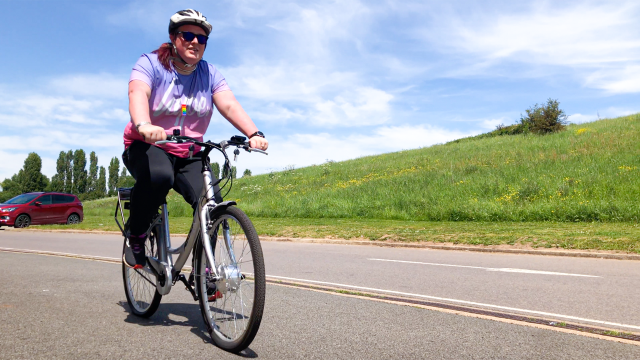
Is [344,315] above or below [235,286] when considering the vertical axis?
below

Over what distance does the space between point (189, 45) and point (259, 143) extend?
3.16 ft

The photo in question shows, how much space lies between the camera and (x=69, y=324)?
176 inches

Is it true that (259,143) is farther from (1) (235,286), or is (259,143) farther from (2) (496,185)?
(2) (496,185)

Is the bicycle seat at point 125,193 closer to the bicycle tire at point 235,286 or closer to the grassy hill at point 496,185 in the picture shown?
the bicycle tire at point 235,286

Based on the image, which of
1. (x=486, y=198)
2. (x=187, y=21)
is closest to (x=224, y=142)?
(x=187, y=21)

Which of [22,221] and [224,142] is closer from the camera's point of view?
[224,142]

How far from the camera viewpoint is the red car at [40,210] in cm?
2272

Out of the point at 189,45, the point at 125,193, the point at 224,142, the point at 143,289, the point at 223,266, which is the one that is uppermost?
the point at 189,45

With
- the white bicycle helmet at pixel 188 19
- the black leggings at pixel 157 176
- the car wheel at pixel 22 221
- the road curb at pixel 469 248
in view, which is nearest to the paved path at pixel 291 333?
the black leggings at pixel 157 176

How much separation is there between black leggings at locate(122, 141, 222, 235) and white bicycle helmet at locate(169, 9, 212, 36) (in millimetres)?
953

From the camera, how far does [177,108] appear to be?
4.20 metres

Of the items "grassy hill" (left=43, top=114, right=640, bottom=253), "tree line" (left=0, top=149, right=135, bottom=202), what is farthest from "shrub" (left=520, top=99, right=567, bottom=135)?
"tree line" (left=0, top=149, right=135, bottom=202)

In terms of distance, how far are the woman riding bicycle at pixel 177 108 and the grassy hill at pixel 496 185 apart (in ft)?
52.3

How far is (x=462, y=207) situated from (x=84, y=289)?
53.7 feet
